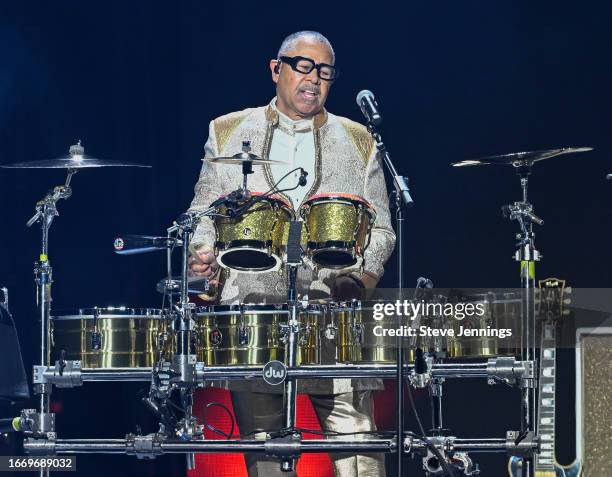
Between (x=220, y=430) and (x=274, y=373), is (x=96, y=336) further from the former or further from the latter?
(x=274, y=373)

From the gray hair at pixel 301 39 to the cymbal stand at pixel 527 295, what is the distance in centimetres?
123

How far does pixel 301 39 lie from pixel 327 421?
5.97 feet

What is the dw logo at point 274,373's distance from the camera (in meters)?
5.15

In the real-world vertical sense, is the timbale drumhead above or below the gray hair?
below

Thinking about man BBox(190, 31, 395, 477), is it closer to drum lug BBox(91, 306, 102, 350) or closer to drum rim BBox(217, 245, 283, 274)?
drum rim BBox(217, 245, 283, 274)

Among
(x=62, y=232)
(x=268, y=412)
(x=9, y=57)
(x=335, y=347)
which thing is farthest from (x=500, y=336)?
(x=9, y=57)

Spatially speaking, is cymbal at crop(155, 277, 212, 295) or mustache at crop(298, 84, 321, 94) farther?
mustache at crop(298, 84, 321, 94)

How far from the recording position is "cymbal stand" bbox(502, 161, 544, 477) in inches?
205

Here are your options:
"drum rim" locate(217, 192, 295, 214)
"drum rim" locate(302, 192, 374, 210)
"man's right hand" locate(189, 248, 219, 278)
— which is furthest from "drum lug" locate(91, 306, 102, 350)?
"drum rim" locate(302, 192, 374, 210)

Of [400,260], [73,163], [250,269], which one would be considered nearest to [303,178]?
[250,269]

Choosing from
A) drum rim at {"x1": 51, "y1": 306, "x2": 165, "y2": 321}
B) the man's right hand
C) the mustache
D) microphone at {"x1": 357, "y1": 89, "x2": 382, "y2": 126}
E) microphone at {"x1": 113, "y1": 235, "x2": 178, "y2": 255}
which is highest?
the mustache

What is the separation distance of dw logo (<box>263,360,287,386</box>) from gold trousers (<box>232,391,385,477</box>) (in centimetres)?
31

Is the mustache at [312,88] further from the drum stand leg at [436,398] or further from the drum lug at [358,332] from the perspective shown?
the drum stand leg at [436,398]

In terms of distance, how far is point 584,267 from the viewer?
5.97 m
